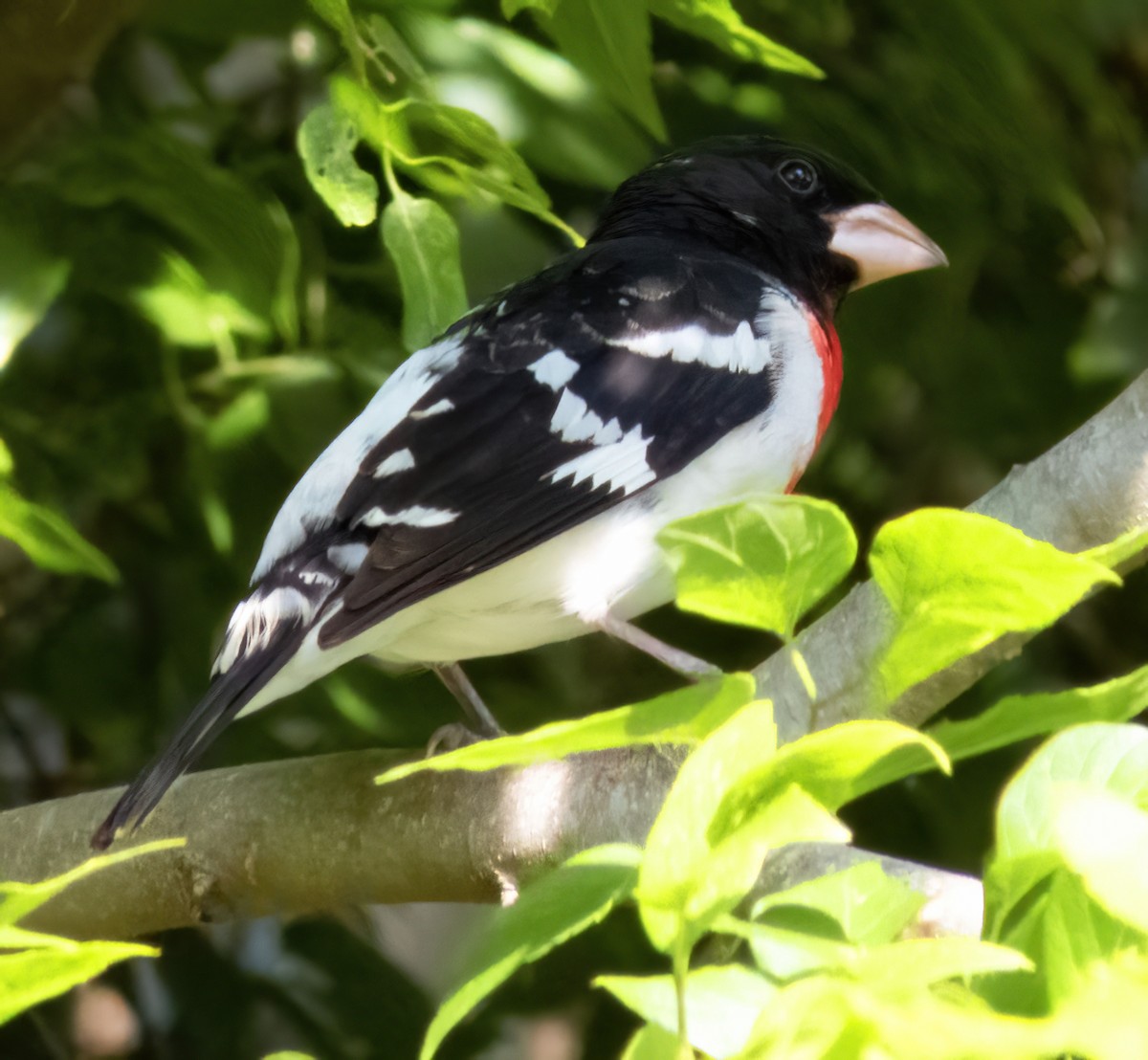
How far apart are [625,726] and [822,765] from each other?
2.7 inches

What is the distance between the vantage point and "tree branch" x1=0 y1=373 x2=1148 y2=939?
37.3 inches

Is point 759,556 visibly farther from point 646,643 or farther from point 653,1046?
point 646,643

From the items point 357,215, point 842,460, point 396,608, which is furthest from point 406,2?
point 842,460

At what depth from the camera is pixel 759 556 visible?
497 mm

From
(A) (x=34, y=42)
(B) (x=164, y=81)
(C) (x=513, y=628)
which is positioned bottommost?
(C) (x=513, y=628)

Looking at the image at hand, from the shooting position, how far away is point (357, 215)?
40.1 inches

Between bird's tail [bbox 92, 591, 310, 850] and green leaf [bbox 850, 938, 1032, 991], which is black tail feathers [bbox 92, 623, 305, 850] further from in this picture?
green leaf [bbox 850, 938, 1032, 991]

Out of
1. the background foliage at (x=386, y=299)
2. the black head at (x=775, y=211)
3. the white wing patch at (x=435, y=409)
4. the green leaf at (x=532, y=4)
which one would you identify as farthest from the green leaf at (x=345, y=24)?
the black head at (x=775, y=211)

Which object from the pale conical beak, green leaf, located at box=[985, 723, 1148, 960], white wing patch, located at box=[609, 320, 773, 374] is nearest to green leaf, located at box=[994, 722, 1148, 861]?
green leaf, located at box=[985, 723, 1148, 960]

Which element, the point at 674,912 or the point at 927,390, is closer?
the point at 674,912

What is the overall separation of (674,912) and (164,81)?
1.71 metres

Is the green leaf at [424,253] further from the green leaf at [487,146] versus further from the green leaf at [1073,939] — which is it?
the green leaf at [1073,939]

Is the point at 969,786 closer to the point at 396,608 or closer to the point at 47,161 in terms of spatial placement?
the point at 396,608

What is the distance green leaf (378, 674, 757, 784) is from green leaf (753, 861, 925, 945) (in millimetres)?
69
